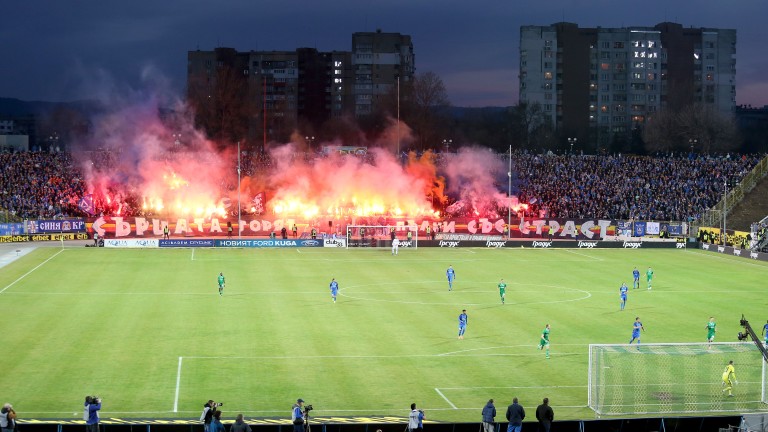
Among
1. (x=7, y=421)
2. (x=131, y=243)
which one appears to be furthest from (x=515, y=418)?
(x=131, y=243)

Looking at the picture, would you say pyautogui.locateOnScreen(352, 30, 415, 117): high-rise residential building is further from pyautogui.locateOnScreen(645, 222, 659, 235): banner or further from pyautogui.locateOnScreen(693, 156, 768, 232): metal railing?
pyautogui.locateOnScreen(645, 222, 659, 235): banner

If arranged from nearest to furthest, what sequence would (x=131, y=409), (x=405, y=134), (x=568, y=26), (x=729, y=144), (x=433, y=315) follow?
(x=131, y=409) → (x=433, y=315) → (x=405, y=134) → (x=729, y=144) → (x=568, y=26)

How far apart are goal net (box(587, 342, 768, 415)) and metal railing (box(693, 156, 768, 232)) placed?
57.3 m

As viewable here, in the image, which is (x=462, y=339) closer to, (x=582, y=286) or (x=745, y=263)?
(x=582, y=286)

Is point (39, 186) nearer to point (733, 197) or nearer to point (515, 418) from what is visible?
point (733, 197)

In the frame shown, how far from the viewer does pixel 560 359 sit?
3684 centimetres

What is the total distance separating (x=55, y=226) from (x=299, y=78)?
385 ft

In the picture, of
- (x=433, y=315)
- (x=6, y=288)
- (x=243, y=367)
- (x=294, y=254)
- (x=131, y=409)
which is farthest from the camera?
(x=294, y=254)

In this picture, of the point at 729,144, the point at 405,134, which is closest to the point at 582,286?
the point at 405,134

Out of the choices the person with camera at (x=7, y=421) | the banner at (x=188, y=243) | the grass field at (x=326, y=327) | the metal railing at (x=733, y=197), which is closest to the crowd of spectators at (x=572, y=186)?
the metal railing at (x=733, y=197)

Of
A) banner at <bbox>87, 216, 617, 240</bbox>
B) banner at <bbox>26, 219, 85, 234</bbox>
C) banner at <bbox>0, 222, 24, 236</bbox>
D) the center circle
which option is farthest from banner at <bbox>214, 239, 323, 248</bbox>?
the center circle

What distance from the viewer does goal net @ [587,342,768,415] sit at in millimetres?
29812

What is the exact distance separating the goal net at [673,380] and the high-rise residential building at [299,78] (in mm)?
118022

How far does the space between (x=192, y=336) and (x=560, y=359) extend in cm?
1527
